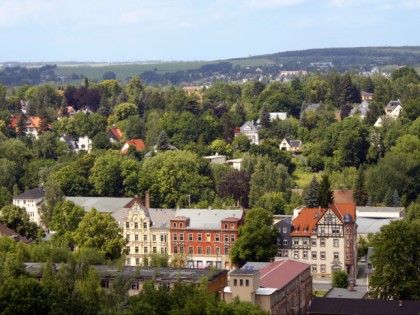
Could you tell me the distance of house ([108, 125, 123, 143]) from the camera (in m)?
103

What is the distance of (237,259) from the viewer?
203 ft

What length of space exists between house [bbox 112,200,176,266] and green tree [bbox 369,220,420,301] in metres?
16.3

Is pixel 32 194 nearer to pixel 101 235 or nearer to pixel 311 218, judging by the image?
pixel 101 235

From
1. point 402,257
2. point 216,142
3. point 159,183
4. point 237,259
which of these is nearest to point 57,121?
point 216,142

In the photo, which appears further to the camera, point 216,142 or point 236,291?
point 216,142

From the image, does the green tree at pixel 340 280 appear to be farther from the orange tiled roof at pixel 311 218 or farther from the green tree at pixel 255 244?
the orange tiled roof at pixel 311 218

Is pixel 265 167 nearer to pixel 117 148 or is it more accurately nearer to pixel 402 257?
pixel 117 148

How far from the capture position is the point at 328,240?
2442 inches

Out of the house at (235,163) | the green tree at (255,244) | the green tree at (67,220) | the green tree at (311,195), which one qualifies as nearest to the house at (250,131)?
the house at (235,163)

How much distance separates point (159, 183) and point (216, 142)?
1490cm

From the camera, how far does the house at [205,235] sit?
63844 millimetres

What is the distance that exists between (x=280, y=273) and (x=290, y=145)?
1779 inches

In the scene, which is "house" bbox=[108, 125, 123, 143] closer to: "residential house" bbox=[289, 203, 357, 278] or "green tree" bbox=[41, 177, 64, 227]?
"green tree" bbox=[41, 177, 64, 227]

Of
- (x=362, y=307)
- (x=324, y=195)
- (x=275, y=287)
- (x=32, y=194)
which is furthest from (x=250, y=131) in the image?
(x=362, y=307)
